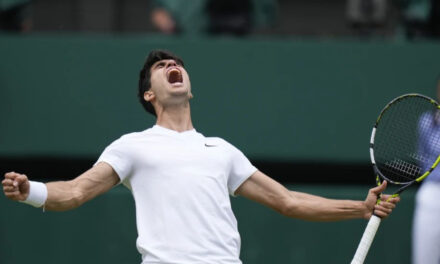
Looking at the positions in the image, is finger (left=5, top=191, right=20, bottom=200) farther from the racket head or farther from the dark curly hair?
the racket head

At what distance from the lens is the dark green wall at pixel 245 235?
741cm

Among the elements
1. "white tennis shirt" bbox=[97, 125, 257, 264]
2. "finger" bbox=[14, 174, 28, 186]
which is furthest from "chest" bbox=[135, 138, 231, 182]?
"finger" bbox=[14, 174, 28, 186]

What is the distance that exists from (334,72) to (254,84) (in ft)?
2.20

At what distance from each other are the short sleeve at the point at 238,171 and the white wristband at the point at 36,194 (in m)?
0.91

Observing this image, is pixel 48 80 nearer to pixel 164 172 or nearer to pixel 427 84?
pixel 427 84

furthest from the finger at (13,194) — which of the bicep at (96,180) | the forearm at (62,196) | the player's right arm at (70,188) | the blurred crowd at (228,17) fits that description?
the blurred crowd at (228,17)

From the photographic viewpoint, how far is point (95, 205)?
293 inches

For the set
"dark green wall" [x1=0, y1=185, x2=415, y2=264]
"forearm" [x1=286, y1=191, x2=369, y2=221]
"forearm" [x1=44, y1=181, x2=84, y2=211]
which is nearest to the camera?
"forearm" [x1=44, y1=181, x2=84, y2=211]

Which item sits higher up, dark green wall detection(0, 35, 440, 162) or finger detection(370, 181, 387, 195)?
finger detection(370, 181, 387, 195)

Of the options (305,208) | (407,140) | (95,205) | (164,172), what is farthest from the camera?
(95,205)

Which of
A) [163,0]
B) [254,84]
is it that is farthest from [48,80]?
[254,84]

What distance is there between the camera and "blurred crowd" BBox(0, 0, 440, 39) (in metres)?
7.73

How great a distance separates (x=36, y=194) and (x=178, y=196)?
2.04 ft

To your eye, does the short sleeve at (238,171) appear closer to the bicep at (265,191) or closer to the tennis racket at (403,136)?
the bicep at (265,191)
